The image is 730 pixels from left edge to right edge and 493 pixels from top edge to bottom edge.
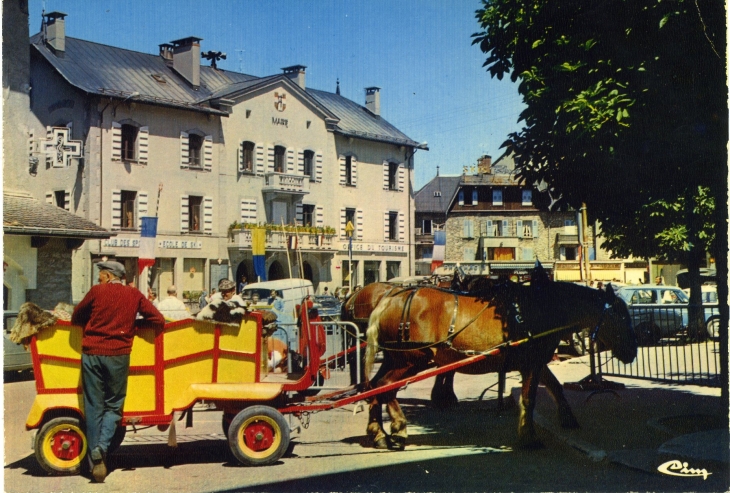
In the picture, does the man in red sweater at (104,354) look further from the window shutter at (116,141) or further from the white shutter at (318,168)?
the white shutter at (318,168)

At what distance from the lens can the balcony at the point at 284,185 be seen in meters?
46.7

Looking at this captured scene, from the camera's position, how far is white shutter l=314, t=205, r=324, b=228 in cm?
5034

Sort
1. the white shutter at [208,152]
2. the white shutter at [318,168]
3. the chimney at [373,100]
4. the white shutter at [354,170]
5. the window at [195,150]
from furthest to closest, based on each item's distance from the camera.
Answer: the chimney at [373,100] < the white shutter at [354,170] < the white shutter at [318,168] < the white shutter at [208,152] < the window at [195,150]

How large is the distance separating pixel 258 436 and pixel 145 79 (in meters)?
36.9

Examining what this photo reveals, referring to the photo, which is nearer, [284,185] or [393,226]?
[284,185]

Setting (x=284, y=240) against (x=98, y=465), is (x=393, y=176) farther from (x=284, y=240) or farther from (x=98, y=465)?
(x=98, y=465)

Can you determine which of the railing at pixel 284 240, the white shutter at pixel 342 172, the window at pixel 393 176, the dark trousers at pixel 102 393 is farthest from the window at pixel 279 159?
the dark trousers at pixel 102 393

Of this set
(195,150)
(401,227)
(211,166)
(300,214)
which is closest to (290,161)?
(300,214)

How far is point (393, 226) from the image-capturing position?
184ft

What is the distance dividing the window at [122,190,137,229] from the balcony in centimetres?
887

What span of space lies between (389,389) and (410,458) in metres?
0.82

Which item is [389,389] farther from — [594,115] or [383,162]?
[383,162]

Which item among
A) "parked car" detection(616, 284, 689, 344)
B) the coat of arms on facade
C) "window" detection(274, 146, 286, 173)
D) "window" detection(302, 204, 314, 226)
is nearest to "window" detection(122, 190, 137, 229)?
"window" detection(274, 146, 286, 173)

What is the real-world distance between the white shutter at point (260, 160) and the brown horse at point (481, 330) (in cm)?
3782
